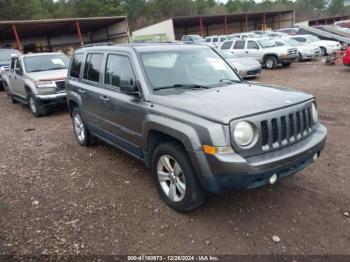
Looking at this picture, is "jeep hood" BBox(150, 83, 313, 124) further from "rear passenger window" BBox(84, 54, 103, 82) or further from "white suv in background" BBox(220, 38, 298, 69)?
"white suv in background" BBox(220, 38, 298, 69)

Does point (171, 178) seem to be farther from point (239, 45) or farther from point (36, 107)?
point (239, 45)

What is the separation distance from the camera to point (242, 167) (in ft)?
9.51

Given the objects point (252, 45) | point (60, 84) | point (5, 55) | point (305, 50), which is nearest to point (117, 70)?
point (60, 84)

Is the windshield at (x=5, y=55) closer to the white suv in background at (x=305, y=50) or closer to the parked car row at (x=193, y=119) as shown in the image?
the parked car row at (x=193, y=119)

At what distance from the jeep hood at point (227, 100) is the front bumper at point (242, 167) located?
1.24 ft

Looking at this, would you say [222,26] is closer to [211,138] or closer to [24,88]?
[24,88]

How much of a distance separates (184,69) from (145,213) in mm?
1930

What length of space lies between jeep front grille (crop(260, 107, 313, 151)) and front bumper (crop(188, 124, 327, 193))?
3.5 inches

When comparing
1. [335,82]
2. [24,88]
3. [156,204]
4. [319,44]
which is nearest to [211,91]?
[156,204]

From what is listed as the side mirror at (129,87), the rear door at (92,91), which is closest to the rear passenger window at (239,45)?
the rear door at (92,91)

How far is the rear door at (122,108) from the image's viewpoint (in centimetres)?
395

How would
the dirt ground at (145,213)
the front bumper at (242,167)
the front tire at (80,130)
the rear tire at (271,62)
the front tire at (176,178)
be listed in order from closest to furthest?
1. the front bumper at (242,167)
2. the dirt ground at (145,213)
3. the front tire at (176,178)
4. the front tire at (80,130)
5. the rear tire at (271,62)

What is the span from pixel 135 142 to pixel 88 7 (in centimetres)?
5737

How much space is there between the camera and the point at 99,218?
12.2ft
